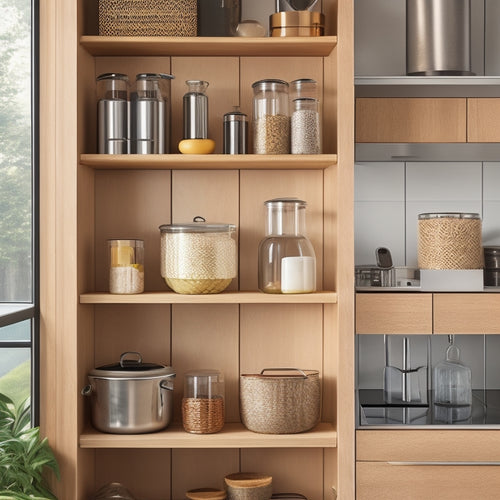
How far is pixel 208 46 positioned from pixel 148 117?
32 cm

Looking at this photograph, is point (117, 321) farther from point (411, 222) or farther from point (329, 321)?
point (411, 222)

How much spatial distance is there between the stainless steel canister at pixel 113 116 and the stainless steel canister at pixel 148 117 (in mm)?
27

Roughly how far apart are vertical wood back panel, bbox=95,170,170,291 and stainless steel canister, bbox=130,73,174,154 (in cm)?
23

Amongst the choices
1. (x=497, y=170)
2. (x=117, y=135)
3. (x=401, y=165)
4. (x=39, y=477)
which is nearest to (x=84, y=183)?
(x=117, y=135)

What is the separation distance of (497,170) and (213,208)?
115 centimetres

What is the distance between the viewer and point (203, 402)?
8.44ft

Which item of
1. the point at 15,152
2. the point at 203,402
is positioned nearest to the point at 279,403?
the point at 203,402

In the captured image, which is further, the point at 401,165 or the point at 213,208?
the point at 401,165

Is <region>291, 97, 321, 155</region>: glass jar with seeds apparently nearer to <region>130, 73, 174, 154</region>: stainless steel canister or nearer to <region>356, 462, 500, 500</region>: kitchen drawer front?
<region>130, 73, 174, 154</region>: stainless steel canister

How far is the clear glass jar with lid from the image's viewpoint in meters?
2.57

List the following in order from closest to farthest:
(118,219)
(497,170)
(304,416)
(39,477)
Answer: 1. (39,477)
2. (304,416)
3. (118,219)
4. (497,170)

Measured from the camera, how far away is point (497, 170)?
9.89 ft

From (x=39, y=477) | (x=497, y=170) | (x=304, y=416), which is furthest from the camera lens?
(x=497, y=170)

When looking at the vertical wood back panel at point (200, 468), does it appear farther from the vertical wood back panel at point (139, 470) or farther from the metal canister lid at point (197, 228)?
Answer: the metal canister lid at point (197, 228)
